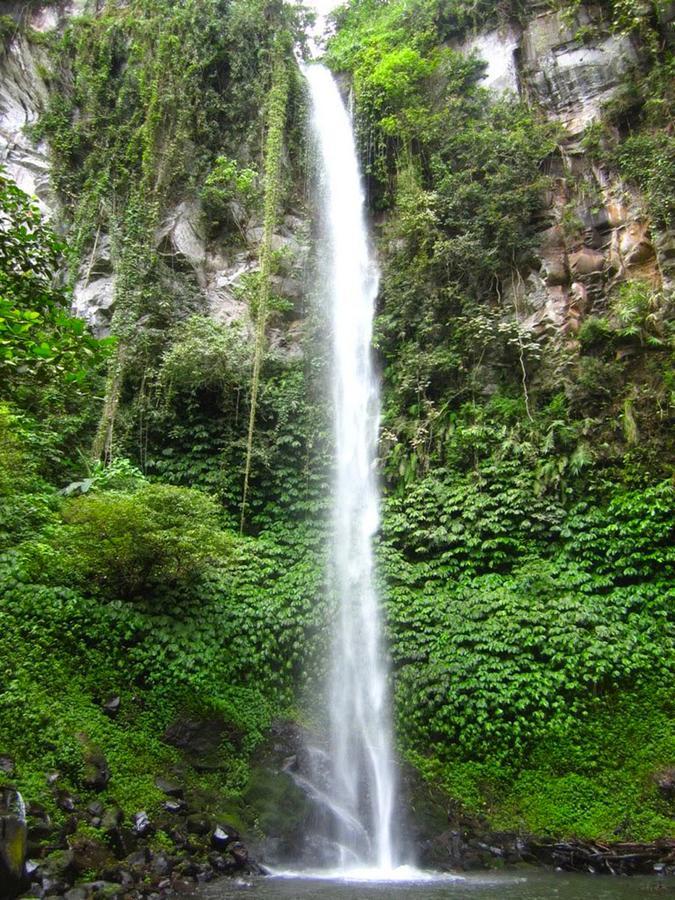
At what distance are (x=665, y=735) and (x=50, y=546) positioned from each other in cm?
828

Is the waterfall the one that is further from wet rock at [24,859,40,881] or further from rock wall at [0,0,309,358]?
wet rock at [24,859,40,881]

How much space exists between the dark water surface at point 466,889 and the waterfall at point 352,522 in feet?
3.95

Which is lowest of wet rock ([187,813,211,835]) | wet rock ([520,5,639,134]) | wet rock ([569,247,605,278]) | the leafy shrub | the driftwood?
the driftwood

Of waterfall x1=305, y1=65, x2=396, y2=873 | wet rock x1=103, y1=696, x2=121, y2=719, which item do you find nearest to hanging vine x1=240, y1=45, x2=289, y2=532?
waterfall x1=305, y1=65, x2=396, y2=873

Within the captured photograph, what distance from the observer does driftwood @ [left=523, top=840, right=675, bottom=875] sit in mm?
6271

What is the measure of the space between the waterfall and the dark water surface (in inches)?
47.4

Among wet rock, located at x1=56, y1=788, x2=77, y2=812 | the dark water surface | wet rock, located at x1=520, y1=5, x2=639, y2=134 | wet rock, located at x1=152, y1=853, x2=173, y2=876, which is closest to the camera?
the dark water surface

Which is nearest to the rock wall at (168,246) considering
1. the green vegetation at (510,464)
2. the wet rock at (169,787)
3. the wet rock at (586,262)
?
the green vegetation at (510,464)

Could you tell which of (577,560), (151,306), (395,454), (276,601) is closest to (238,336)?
(151,306)

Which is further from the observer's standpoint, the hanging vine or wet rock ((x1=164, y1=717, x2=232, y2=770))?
the hanging vine

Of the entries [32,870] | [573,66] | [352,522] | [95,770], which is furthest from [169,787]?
[573,66]

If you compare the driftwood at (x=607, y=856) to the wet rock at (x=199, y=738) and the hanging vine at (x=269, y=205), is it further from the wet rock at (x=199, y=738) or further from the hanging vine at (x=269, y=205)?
the hanging vine at (x=269, y=205)

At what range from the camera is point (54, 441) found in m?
10.0

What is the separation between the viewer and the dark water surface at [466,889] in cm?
495
